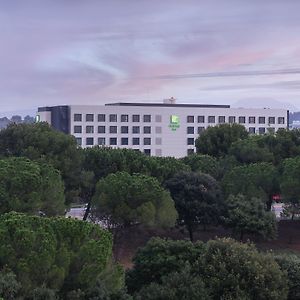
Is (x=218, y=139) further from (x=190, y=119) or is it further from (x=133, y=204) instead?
(x=190, y=119)

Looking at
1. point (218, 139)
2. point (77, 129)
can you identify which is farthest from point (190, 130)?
point (218, 139)

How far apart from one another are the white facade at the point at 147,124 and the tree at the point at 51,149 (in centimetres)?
5114

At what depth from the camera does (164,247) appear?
23.5 metres

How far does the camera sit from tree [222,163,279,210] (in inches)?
1575

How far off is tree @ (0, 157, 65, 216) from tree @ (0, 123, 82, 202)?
724 cm

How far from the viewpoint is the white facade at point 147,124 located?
3819 inches

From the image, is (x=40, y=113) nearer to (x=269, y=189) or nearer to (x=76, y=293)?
(x=269, y=189)

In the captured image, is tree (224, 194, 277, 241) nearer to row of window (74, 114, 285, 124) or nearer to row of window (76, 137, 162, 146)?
row of window (76, 137, 162, 146)

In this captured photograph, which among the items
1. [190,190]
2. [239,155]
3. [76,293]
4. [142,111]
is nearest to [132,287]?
[76,293]

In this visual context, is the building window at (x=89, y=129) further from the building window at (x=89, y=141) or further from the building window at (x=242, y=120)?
the building window at (x=242, y=120)

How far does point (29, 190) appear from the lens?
3116cm

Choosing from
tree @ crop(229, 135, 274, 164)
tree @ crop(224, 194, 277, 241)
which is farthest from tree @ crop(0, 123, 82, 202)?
tree @ crop(229, 135, 274, 164)

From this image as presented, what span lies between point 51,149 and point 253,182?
13807 mm

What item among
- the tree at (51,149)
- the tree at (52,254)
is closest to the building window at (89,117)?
the tree at (51,149)
